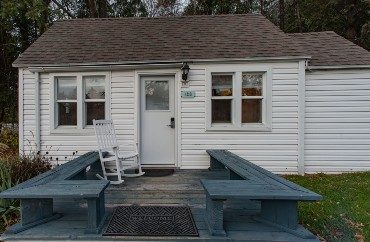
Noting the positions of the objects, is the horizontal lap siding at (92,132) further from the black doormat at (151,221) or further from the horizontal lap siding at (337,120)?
the horizontal lap siding at (337,120)

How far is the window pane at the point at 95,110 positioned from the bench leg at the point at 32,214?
11.6ft

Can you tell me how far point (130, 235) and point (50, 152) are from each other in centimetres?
460

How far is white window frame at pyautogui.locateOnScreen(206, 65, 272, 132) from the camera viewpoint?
6465 millimetres

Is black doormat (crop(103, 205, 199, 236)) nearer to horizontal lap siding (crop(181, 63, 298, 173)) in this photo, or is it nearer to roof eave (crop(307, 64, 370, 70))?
horizontal lap siding (crop(181, 63, 298, 173))

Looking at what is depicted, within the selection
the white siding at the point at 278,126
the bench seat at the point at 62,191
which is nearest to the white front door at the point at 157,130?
the white siding at the point at 278,126

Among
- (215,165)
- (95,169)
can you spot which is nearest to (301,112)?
(215,165)

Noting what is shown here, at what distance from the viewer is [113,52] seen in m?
6.94

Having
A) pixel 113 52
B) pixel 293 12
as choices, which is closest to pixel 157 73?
pixel 113 52

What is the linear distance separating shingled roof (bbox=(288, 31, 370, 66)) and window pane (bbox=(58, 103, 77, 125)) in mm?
5893

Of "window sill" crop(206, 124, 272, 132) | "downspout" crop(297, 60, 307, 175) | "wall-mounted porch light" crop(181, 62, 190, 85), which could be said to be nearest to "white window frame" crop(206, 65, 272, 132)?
"window sill" crop(206, 124, 272, 132)

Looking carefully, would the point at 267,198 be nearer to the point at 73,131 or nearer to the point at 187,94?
the point at 187,94

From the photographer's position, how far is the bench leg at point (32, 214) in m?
3.12

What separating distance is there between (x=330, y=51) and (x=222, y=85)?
124 inches

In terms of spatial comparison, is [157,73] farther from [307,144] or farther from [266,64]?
[307,144]
